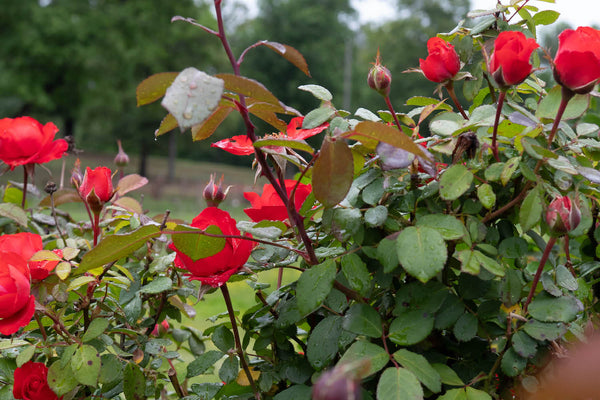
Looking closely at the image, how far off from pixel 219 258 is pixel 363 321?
166 mm

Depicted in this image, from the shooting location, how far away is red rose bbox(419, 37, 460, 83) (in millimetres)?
618

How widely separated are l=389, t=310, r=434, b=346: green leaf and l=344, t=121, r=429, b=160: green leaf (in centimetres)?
18

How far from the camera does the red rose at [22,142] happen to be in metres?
0.87

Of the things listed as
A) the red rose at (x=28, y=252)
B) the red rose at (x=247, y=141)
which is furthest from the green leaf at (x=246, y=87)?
the red rose at (x=28, y=252)

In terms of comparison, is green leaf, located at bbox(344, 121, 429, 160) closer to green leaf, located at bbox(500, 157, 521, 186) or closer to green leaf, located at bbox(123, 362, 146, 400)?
green leaf, located at bbox(500, 157, 521, 186)

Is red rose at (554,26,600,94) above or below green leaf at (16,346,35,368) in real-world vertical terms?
above

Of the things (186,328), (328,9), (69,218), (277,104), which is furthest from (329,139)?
(328,9)

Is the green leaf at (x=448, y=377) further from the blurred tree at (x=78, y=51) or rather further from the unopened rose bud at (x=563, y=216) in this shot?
the blurred tree at (x=78, y=51)

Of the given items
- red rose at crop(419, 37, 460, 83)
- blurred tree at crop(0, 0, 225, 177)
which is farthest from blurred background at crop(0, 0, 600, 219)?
red rose at crop(419, 37, 460, 83)

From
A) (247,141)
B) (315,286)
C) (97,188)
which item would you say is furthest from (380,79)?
(97,188)

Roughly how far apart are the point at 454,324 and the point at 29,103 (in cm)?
1248

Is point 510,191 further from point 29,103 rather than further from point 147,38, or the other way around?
point 147,38

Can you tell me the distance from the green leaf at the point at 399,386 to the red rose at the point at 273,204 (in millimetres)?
242

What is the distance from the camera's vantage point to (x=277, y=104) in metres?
0.47
